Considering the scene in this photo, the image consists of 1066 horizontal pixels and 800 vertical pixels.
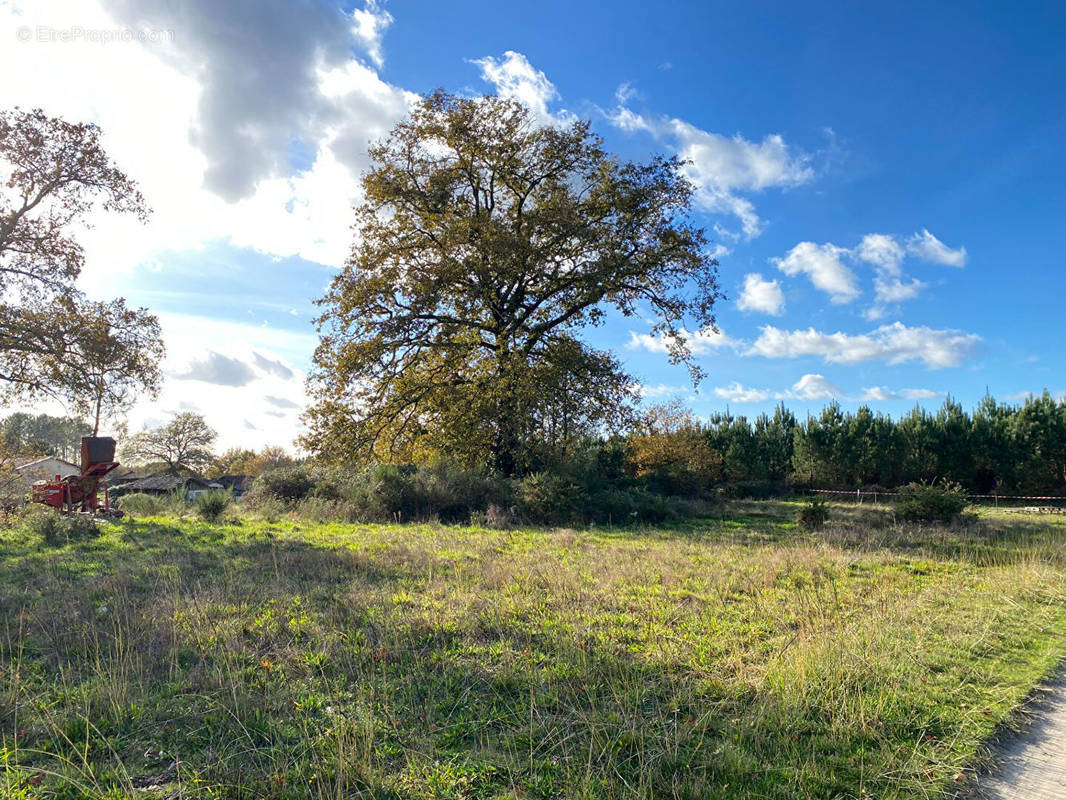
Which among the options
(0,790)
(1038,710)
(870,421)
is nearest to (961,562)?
(1038,710)

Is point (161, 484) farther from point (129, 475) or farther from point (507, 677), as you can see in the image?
point (507, 677)

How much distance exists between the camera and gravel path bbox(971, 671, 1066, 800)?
11.0ft

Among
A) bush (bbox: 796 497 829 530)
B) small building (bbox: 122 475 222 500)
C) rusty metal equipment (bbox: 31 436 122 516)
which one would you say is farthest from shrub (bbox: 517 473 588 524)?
small building (bbox: 122 475 222 500)

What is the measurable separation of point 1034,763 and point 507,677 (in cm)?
360

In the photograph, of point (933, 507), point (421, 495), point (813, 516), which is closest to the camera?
point (933, 507)

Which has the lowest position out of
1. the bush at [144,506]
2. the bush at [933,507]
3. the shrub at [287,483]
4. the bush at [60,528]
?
the bush at [144,506]

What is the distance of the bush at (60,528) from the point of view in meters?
12.1

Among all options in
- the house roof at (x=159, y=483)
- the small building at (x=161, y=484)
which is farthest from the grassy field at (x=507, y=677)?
the house roof at (x=159, y=483)

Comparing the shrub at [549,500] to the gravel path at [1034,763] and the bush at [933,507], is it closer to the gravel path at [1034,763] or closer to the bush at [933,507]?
the bush at [933,507]

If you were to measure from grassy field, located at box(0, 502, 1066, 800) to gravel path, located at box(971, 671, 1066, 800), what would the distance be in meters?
0.17

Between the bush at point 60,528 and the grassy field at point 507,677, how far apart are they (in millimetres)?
3426

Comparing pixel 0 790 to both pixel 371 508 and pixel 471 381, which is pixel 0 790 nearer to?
pixel 371 508

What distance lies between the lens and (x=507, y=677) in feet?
15.2

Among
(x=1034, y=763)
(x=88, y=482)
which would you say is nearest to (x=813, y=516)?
(x=1034, y=763)
